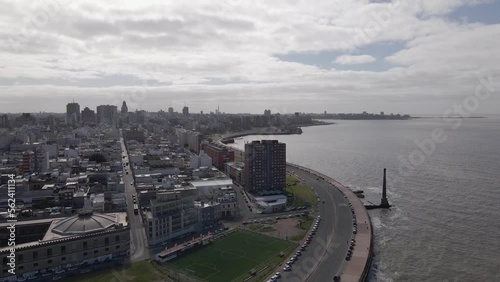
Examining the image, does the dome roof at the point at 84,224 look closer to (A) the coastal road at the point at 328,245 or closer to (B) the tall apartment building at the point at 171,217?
(B) the tall apartment building at the point at 171,217

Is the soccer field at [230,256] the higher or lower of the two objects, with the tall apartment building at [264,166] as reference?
lower

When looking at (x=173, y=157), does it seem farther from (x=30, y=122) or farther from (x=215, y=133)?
(x=30, y=122)

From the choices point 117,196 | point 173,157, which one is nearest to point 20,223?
point 117,196

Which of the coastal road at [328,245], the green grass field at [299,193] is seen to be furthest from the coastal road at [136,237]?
the green grass field at [299,193]

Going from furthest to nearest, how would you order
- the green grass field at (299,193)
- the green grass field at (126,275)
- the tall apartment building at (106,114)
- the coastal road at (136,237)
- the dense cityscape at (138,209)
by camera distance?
the tall apartment building at (106,114) < the green grass field at (299,193) < the coastal road at (136,237) < the dense cityscape at (138,209) < the green grass field at (126,275)

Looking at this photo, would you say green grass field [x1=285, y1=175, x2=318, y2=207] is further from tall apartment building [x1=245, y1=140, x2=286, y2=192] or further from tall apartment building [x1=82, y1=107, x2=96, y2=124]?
tall apartment building [x1=82, y1=107, x2=96, y2=124]

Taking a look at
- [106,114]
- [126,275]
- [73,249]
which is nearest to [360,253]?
[126,275]
